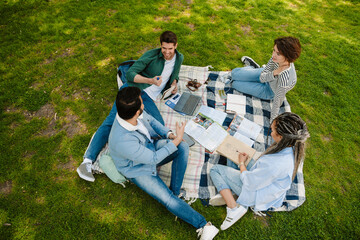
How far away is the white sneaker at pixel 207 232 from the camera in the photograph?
321 centimetres

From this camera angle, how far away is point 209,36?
6680 millimetres

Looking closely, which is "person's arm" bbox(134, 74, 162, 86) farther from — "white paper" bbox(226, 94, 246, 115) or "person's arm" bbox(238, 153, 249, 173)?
"person's arm" bbox(238, 153, 249, 173)

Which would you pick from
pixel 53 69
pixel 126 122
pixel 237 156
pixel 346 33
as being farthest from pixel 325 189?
pixel 53 69

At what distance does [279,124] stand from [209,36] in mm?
4753

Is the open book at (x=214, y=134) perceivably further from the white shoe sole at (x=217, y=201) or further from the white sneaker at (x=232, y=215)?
the white sneaker at (x=232, y=215)

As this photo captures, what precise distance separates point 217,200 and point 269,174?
1.14 meters

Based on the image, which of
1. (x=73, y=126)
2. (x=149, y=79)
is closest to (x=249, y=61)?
(x=149, y=79)

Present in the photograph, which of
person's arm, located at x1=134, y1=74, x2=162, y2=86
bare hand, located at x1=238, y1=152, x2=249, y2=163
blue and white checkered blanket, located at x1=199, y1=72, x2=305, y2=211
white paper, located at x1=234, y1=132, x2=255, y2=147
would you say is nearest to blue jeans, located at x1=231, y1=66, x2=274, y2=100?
blue and white checkered blanket, located at x1=199, y1=72, x2=305, y2=211

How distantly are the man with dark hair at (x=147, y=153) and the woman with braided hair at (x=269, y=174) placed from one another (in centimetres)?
57

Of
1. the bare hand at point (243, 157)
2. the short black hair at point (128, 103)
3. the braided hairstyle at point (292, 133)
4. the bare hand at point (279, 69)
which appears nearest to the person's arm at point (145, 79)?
the short black hair at point (128, 103)

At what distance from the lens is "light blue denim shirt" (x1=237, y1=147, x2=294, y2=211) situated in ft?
9.43

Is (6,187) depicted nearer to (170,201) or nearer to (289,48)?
(170,201)

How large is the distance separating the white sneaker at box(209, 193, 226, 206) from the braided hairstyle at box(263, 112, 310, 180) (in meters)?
1.30

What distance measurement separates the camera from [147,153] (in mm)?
3014
